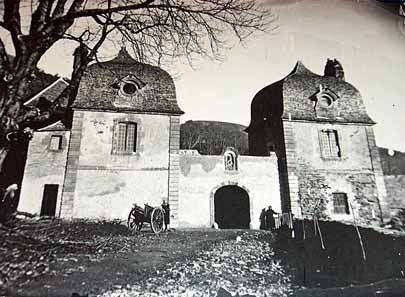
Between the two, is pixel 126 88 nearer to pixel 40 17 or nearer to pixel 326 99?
pixel 40 17

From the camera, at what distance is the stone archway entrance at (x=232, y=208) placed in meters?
3.33

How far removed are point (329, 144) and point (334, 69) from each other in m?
0.83

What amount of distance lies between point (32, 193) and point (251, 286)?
6.29 feet

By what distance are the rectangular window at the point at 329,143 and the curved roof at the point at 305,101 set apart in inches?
8.9

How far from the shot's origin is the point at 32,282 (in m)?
2.19

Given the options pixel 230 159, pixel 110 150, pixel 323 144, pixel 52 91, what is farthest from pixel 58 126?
pixel 323 144

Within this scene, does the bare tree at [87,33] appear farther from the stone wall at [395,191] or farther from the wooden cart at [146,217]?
the stone wall at [395,191]

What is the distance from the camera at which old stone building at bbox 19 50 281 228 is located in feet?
10.3

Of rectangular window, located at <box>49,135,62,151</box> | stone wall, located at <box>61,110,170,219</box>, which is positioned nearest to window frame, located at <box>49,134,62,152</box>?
rectangular window, located at <box>49,135,62,151</box>

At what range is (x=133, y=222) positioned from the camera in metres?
2.94

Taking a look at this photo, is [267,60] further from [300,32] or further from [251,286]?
[251,286]

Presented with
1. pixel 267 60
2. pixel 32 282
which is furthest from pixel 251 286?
pixel 267 60

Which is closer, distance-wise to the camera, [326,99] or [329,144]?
[329,144]

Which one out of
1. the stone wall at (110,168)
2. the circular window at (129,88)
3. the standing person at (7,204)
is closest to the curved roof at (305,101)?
the stone wall at (110,168)
